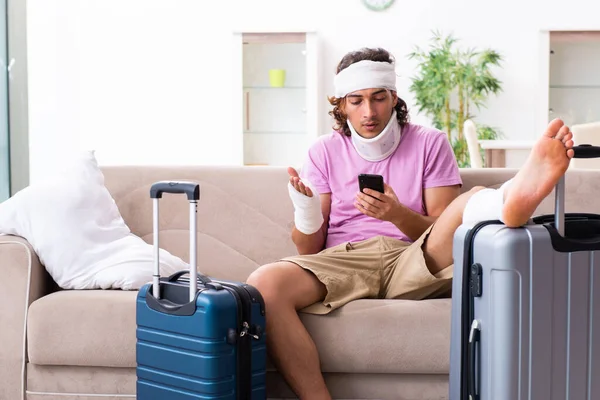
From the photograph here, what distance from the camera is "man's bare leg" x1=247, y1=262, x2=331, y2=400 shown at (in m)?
2.04

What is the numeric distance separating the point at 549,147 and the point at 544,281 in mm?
281

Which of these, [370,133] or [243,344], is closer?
[243,344]

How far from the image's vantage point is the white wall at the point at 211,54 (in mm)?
6891

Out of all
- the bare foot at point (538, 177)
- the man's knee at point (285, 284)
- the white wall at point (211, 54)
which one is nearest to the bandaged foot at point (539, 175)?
the bare foot at point (538, 177)

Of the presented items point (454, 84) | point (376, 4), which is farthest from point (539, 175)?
point (376, 4)

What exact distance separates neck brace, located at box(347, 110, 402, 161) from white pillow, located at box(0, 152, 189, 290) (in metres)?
0.64

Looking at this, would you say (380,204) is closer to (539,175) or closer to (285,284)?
(285,284)

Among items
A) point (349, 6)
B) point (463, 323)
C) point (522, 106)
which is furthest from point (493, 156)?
point (463, 323)

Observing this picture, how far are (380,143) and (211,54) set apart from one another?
15.9 ft

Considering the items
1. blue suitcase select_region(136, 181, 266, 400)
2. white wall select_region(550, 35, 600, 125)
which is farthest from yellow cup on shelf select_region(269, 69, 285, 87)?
blue suitcase select_region(136, 181, 266, 400)

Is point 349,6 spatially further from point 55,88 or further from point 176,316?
point 176,316

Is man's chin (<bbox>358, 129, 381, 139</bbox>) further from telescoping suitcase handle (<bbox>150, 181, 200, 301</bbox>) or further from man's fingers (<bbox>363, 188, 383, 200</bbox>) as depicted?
telescoping suitcase handle (<bbox>150, 181, 200, 301</bbox>)

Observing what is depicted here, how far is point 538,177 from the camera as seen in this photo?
175 cm

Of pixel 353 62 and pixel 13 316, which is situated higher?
pixel 353 62
